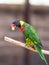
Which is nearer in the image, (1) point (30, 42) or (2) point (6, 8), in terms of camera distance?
(1) point (30, 42)

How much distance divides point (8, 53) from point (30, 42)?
1.30 metres

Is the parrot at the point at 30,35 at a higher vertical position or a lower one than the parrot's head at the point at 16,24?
lower

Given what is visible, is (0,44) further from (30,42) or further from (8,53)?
(30,42)

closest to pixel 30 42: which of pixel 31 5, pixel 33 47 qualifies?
pixel 33 47

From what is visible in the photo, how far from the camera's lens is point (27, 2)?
539cm

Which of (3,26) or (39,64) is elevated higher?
(3,26)

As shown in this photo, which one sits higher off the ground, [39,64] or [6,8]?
[6,8]

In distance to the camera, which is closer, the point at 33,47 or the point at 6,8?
the point at 33,47

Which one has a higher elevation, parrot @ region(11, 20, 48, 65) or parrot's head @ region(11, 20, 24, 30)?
parrot's head @ region(11, 20, 24, 30)

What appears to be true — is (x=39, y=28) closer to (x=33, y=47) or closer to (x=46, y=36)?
(x=46, y=36)

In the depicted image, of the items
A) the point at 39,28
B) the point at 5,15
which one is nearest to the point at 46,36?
the point at 39,28

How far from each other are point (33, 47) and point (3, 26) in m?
1.30

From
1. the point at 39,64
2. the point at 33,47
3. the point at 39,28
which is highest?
the point at 33,47

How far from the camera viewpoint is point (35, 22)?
547 cm
